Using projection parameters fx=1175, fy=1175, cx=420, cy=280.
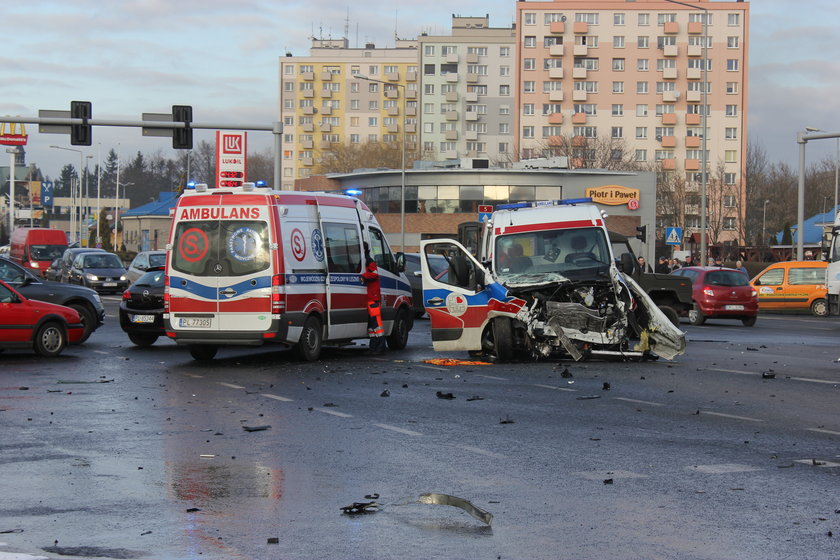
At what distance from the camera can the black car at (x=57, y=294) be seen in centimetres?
2205

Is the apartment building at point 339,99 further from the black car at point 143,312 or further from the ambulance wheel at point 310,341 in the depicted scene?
the ambulance wheel at point 310,341

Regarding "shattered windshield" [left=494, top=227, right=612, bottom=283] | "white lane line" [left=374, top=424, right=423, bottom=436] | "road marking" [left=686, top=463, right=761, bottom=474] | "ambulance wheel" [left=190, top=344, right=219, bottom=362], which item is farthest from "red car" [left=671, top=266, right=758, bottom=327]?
"road marking" [left=686, top=463, right=761, bottom=474]

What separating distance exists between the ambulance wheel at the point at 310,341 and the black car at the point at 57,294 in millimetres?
5920

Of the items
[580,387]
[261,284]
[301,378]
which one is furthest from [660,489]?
[261,284]

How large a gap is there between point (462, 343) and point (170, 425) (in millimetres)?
7514

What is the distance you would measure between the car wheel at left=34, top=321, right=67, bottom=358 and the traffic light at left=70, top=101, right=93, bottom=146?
43.3 ft

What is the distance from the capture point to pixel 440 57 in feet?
450

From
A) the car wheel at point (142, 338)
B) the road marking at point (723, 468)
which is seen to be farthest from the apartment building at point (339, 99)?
the road marking at point (723, 468)

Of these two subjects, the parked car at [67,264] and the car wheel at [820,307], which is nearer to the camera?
the car wheel at [820,307]

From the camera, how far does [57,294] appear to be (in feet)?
72.8

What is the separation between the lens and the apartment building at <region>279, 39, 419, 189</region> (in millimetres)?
149000

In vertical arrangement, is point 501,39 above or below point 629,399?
above

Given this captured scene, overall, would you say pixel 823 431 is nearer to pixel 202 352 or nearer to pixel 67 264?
pixel 202 352

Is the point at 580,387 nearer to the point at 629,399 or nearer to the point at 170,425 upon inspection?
the point at 629,399
